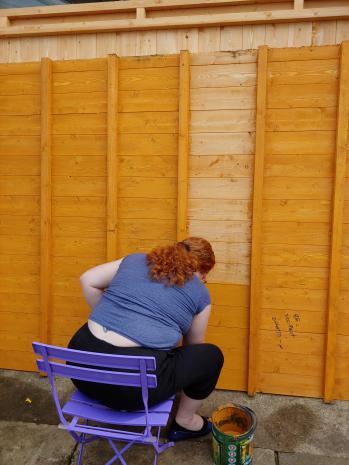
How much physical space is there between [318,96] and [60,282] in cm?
272

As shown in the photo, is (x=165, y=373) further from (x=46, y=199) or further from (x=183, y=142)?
(x=46, y=199)

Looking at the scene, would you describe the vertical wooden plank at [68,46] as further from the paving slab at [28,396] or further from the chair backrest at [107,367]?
the paving slab at [28,396]

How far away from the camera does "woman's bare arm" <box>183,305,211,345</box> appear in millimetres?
2586

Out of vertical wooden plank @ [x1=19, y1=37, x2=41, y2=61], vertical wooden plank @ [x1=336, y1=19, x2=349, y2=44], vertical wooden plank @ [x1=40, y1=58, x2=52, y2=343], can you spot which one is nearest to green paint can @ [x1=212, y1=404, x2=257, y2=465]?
vertical wooden plank @ [x1=40, y1=58, x2=52, y2=343]

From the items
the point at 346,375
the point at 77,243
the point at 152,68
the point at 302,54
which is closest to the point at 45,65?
the point at 152,68

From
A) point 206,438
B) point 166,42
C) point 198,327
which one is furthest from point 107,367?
point 166,42

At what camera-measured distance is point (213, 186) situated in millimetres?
3357

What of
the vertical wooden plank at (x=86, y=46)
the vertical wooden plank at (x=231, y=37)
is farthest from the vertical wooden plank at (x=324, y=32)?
the vertical wooden plank at (x=86, y=46)

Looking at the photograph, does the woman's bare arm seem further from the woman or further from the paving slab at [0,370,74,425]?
the paving slab at [0,370,74,425]

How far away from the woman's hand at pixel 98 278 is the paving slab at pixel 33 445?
104 centimetres

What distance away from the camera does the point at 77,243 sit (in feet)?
11.8

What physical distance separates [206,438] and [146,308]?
1.22m

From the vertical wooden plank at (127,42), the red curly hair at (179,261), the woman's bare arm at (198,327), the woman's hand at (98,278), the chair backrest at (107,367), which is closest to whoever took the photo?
the chair backrest at (107,367)

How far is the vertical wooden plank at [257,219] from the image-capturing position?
3.17 m
